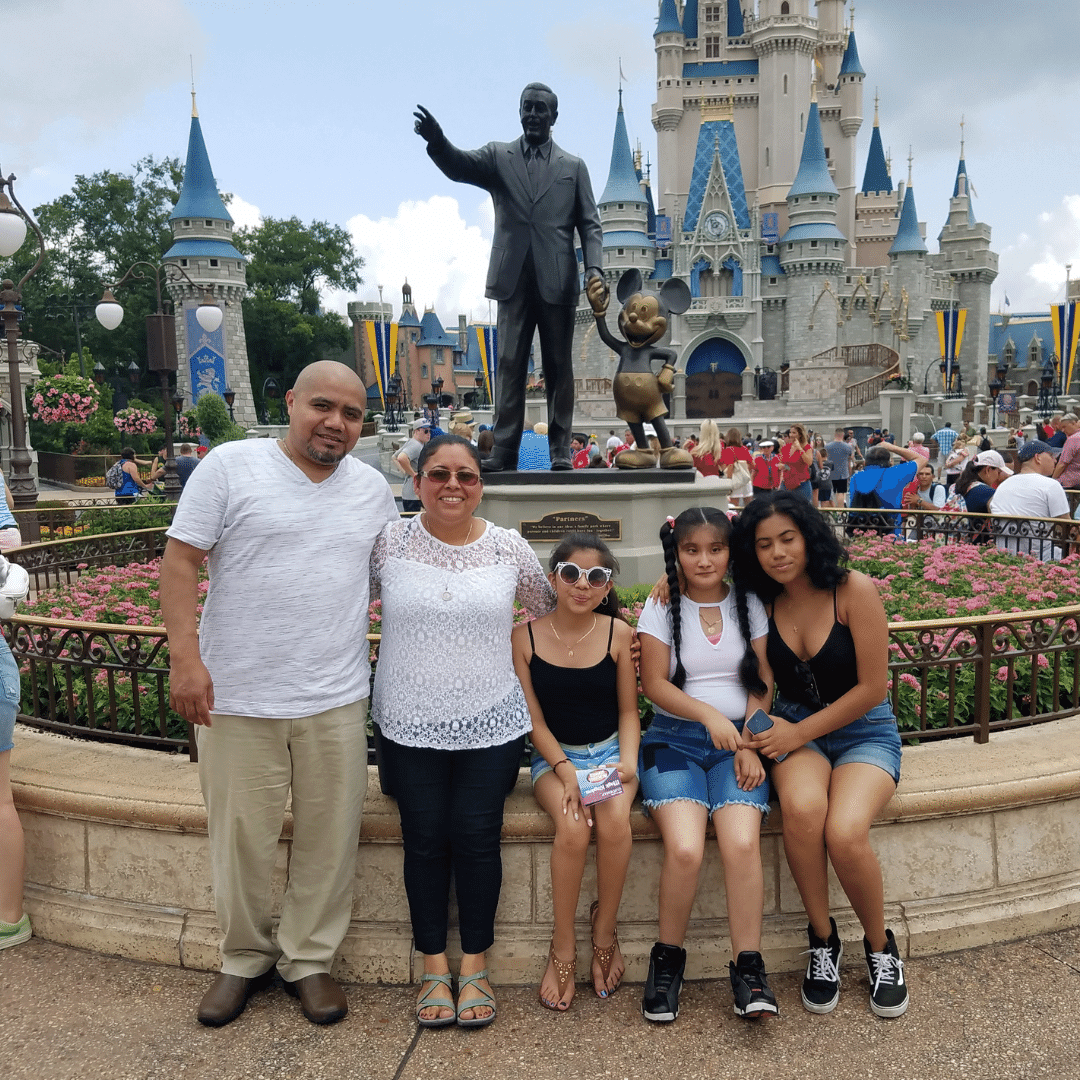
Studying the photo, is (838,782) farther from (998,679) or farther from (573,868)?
(998,679)

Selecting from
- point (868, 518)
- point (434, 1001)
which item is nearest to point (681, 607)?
point (434, 1001)

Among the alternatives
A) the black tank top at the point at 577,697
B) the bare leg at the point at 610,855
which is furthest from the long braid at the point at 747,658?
the bare leg at the point at 610,855

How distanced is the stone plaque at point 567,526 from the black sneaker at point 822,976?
4.13 meters

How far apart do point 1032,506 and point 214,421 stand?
106 feet

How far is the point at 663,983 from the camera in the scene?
289 centimetres

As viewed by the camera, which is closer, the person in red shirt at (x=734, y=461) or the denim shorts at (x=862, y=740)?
the denim shorts at (x=862, y=740)

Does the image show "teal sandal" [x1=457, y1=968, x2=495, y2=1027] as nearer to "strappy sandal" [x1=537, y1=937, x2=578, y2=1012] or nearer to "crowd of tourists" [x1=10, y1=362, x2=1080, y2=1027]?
"crowd of tourists" [x1=10, y1=362, x2=1080, y2=1027]

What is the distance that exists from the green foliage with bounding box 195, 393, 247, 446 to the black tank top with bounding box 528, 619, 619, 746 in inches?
1319

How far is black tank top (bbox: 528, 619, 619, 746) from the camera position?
3111mm

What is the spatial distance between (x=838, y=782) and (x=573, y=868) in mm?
915

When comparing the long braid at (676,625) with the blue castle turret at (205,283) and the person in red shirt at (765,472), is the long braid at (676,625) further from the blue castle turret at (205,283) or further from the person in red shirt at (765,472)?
the blue castle turret at (205,283)

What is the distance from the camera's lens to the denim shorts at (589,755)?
3098 mm

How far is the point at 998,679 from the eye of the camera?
4.17 meters

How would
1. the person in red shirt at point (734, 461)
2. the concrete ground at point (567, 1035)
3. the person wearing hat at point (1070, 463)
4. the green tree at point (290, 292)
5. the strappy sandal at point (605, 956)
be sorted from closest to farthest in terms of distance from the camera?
1. the concrete ground at point (567, 1035)
2. the strappy sandal at point (605, 956)
3. the person wearing hat at point (1070, 463)
4. the person in red shirt at point (734, 461)
5. the green tree at point (290, 292)
